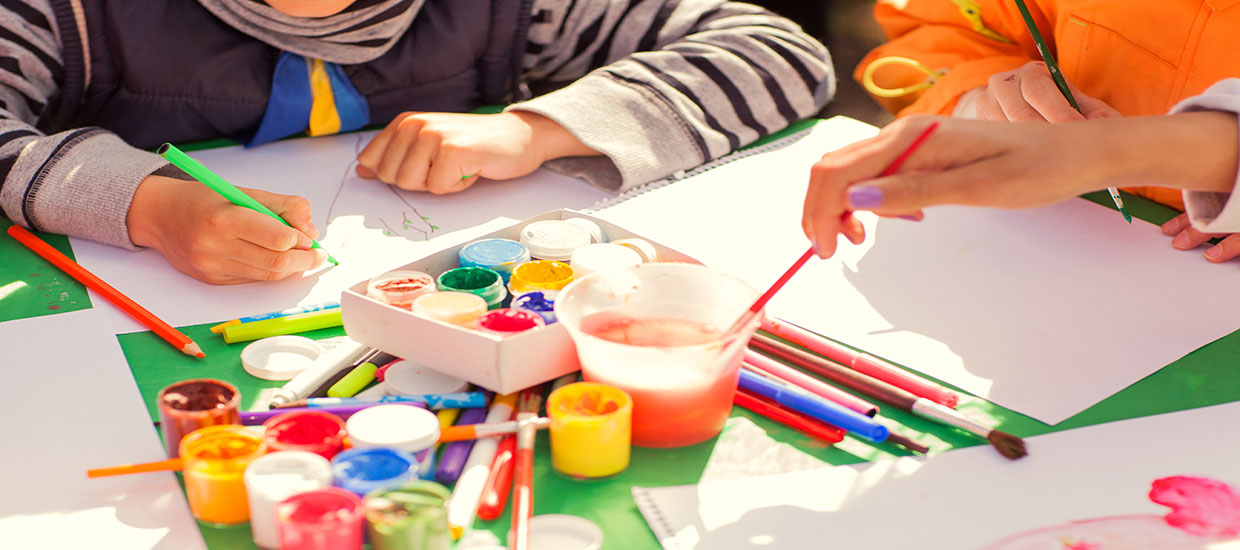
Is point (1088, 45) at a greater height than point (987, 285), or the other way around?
point (1088, 45)

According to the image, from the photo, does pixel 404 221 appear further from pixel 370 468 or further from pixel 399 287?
pixel 370 468

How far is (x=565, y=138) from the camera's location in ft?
2.86

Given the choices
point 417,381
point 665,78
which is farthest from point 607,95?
point 417,381

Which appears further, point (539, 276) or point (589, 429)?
point (539, 276)

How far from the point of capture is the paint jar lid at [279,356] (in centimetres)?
56

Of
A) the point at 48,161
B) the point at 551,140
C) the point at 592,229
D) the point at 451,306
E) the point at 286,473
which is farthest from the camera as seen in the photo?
the point at 551,140

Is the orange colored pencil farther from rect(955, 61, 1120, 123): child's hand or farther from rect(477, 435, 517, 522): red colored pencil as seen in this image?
rect(955, 61, 1120, 123): child's hand

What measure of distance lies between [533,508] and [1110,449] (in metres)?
0.29

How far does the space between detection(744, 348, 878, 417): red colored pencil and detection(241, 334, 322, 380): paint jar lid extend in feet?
0.81

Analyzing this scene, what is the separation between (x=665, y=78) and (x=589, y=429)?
21.1 inches

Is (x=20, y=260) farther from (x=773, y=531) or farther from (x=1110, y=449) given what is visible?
(x=1110, y=449)

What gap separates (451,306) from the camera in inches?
21.2

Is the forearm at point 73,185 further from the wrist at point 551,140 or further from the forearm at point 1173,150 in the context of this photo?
the forearm at point 1173,150

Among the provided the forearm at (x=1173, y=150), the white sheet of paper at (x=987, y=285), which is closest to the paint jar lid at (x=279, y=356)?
the white sheet of paper at (x=987, y=285)
